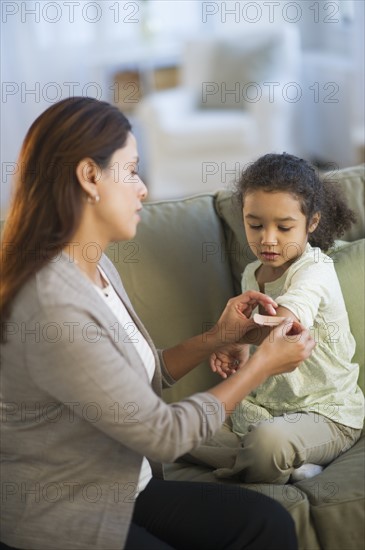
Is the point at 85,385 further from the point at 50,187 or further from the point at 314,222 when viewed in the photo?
the point at 314,222

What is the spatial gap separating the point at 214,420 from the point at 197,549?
0.88 feet

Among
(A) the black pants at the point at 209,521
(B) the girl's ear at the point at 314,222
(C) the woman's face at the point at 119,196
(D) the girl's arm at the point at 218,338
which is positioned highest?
A: (C) the woman's face at the point at 119,196

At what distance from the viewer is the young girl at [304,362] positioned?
1.80 m

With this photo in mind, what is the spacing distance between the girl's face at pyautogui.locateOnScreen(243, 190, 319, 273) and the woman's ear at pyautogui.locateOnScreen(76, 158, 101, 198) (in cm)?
51

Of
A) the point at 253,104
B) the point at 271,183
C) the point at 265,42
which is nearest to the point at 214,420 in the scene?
the point at 271,183

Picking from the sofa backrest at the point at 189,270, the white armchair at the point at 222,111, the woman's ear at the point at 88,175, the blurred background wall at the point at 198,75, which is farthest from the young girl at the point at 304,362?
the white armchair at the point at 222,111

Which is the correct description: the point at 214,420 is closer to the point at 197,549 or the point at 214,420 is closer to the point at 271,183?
the point at 197,549

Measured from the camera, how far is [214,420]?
4.76 ft

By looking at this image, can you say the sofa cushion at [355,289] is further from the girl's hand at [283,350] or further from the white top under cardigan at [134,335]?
the white top under cardigan at [134,335]

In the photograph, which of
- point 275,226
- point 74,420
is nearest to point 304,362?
point 275,226

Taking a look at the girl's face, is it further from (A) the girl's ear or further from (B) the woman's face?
(B) the woman's face

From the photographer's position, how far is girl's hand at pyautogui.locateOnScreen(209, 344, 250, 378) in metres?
1.82

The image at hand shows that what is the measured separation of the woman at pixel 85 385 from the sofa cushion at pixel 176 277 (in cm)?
49

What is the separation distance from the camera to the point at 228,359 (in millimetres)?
1821
